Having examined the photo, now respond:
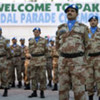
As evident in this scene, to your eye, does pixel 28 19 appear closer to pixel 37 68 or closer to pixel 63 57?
pixel 37 68

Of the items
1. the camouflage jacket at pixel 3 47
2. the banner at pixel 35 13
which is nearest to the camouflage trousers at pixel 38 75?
the camouflage jacket at pixel 3 47

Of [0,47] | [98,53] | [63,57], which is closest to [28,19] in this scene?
[0,47]

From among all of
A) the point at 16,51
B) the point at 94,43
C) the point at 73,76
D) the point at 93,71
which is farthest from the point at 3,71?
the point at 73,76

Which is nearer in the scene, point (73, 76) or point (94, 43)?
point (73, 76)

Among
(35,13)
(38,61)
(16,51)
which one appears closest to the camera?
(38,61)

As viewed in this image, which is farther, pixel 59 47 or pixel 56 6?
pixel 56 6

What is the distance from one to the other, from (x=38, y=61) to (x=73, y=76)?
8.66 feet

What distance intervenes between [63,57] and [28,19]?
33.7 feet

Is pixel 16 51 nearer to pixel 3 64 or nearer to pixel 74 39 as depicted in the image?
pixel 3 64

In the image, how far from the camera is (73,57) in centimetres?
370

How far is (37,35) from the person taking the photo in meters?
6.33

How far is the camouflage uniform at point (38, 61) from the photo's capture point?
6270mm

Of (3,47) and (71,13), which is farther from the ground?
(71,13)

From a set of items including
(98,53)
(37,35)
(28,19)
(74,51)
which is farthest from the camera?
(28,19)
